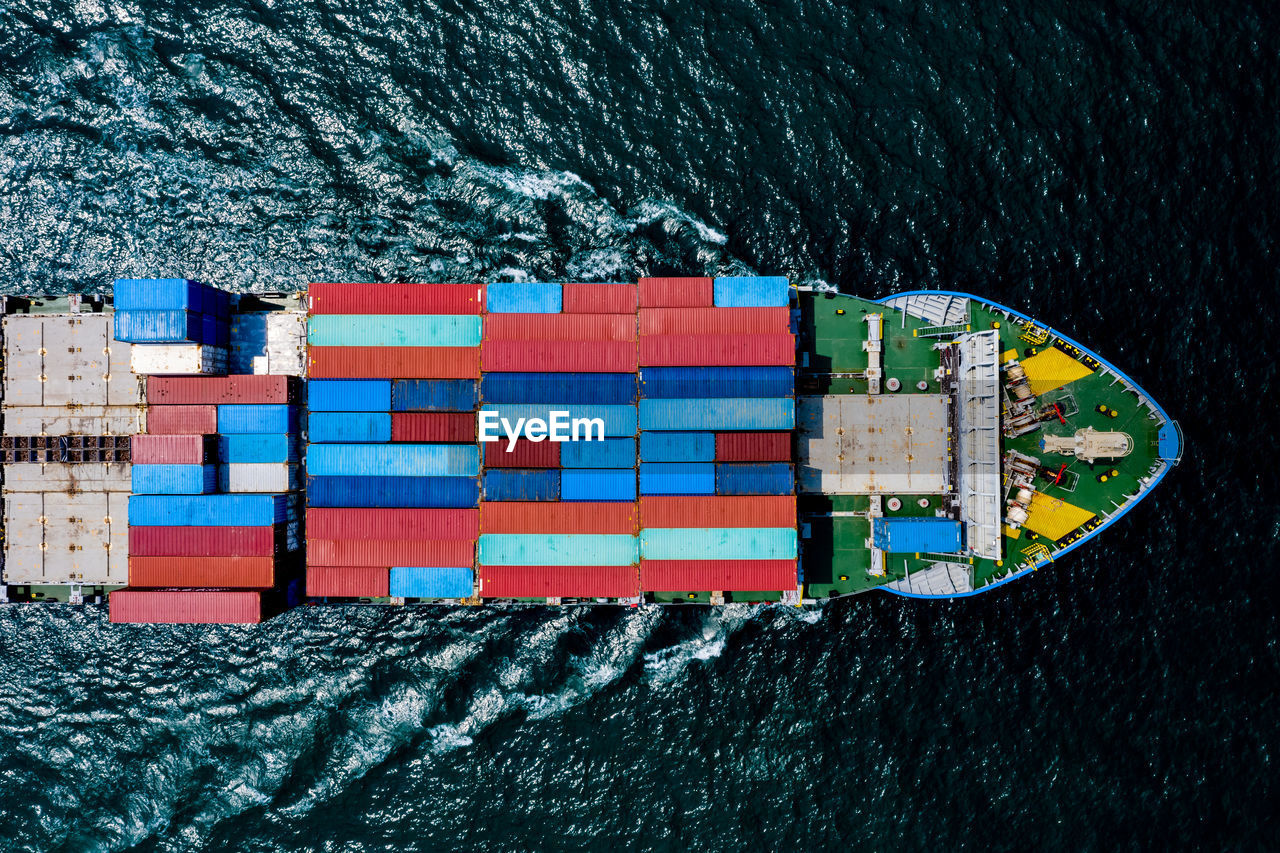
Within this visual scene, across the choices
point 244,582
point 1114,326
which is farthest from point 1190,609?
point 244,582

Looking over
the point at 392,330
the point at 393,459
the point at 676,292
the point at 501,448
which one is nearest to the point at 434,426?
the point at 393,459

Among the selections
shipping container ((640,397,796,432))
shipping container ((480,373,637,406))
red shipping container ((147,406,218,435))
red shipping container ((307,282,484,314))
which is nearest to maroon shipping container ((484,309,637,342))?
red shipping container ((307,282,484,314))

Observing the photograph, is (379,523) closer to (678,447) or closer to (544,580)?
(544,580)

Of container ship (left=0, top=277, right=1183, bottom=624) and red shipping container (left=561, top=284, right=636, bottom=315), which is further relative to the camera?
red shipping container (left=561, top=284, right=636, bottom=315)

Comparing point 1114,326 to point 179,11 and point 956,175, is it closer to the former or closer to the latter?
point 956,175

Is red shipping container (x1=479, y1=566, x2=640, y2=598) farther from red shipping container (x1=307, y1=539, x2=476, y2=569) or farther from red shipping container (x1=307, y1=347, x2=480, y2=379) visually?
red shipping container (x1=307, y1=347, x2=480, y2=379)

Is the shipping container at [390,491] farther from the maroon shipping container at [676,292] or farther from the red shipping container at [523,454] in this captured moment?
the maroon shipping container at [676,292]
